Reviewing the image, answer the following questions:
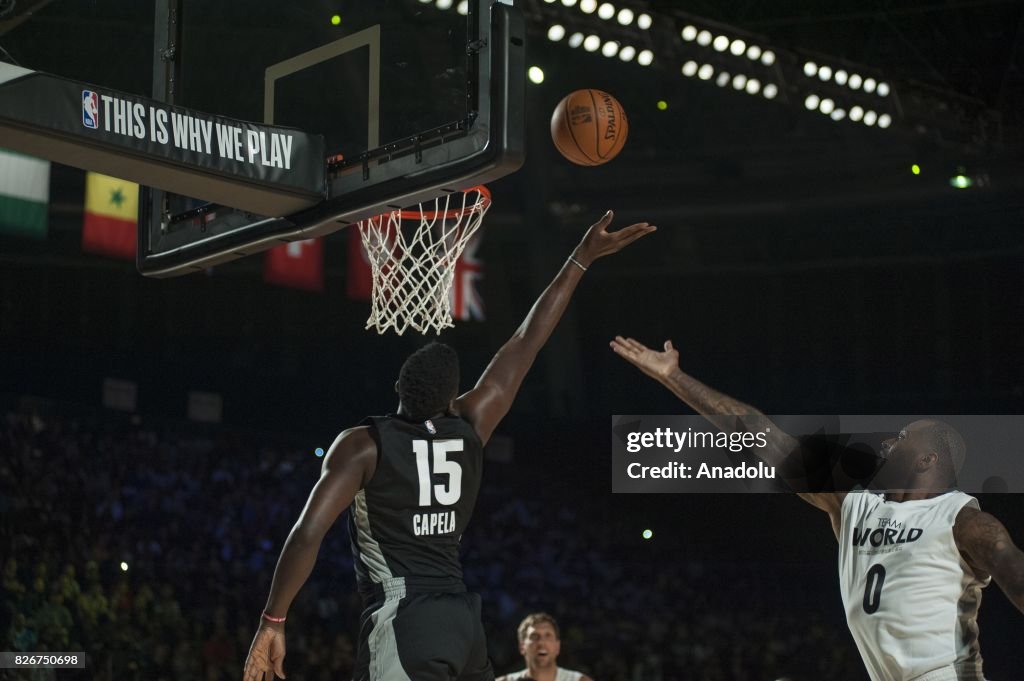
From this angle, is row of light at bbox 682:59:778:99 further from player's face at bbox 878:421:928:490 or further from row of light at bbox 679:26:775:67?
player's face at bbox 878:421:928:490

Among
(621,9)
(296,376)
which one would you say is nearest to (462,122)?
(621,9)

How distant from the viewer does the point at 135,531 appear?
13.1m

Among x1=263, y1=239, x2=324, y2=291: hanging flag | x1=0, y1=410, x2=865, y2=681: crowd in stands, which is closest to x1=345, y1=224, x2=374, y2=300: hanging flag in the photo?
x1=263, y1=239, x2=324, y2=291: hanging flag

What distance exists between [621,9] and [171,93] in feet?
15.9

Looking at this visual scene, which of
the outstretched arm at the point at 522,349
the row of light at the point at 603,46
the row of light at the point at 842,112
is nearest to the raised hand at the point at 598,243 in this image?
the outstretched arm at the point at 522,349

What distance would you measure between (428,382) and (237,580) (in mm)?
9952

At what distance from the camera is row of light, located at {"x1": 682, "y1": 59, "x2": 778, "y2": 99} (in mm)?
9305

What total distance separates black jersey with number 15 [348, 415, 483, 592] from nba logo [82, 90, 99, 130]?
153 centimetres

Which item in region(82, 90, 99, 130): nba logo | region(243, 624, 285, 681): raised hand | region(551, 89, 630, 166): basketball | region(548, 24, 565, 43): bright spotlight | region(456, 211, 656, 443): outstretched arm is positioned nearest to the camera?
region(243, 624, 285, 681): raised hand

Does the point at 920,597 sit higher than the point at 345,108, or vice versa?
the point at 345,108

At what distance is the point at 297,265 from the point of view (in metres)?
15.3

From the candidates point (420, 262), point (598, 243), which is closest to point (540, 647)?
point (420, 262)

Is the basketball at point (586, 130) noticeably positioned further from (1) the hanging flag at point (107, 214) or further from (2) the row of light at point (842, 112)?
(1) the hanging flag at point (107, 214)

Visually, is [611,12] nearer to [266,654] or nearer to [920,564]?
[920,564]
